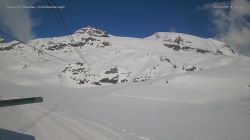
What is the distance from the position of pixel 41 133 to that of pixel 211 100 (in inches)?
733

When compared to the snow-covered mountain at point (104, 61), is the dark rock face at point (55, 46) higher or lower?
higher

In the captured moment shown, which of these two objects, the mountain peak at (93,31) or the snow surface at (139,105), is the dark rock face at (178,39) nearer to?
the mountain peak at (93,31)

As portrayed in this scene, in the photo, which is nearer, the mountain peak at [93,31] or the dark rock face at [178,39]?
the dark rock face at [178,39]

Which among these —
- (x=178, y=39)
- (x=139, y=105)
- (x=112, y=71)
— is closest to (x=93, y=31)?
(x=178, y=39)

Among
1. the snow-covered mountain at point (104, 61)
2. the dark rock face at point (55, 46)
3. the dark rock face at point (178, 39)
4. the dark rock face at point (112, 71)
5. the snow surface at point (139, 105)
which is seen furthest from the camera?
the dark rock face at point (178, 39)

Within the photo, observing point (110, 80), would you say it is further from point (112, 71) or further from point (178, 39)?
point (178, 39)

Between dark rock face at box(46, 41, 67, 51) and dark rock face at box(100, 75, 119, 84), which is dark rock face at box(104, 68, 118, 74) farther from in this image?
dark rock face at box(46, 41, 67, 51)

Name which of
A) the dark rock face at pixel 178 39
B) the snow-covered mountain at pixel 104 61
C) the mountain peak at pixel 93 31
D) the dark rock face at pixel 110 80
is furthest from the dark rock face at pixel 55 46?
the dark rock face at pixel 178 39

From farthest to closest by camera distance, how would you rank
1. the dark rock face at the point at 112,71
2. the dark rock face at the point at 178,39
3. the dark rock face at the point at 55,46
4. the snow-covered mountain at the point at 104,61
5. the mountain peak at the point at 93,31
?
the mountain peak at the point at 93,31
the dark rock face at the point at 178,39
the dark rock face at the point at 55,46
the dark rock face at the point at 112,71
the snow-covered mountain at the point at 104,61

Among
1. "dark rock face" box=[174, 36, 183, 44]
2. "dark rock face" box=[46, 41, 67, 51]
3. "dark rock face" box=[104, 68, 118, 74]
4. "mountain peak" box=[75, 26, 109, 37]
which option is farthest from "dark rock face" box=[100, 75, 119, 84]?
"dark rock face" box=[174, 36, 183, 44]

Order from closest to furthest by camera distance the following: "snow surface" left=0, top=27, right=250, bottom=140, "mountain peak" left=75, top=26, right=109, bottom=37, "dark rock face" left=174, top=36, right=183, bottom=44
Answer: "snow surface" left=0, top=27, right=250, bottom=140 → "dark rock face" left=174, top=36, right=183, bottom=44 → "mountain peak" left=75, top=26, right=109, bottom=37

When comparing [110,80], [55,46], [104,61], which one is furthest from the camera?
[55,46]

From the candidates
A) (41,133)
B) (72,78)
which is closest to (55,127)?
(41,133)

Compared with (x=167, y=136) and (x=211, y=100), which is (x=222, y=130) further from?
(x=211, y=100)
